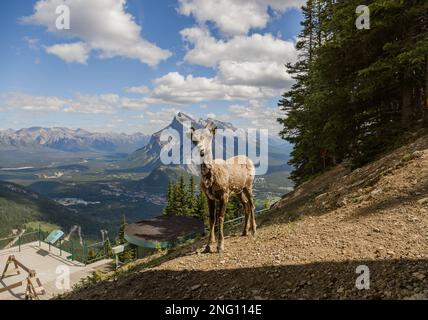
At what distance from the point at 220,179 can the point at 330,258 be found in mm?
3823

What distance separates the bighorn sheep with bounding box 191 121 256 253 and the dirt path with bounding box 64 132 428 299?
0.82 metres

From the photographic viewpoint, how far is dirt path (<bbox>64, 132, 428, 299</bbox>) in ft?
18.3

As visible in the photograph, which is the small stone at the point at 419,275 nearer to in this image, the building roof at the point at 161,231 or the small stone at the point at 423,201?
the small stone at the point at 423,201

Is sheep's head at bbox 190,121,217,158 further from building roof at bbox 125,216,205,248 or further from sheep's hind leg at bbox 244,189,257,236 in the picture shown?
building roof at bbox 125,216,205,248

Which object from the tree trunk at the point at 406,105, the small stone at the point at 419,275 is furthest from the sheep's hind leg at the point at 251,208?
the tree trunk at the point at 406,105

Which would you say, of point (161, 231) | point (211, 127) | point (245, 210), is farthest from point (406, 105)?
point (161, 231)

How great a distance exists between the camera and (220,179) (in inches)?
360

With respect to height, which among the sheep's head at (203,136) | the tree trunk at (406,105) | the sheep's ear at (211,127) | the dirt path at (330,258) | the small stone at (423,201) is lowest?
the dirt path at (330,258)

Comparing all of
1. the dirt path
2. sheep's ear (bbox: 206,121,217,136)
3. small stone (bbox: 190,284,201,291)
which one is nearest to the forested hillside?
the dirt path

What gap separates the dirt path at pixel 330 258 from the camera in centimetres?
558

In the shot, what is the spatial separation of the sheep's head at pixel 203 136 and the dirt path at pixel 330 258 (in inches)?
129

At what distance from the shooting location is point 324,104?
16.6 metres

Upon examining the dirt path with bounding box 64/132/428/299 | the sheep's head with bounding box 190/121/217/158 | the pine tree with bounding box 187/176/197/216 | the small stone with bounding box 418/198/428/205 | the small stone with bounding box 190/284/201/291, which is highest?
the sheep's head with bounding box 190/121/217/158
